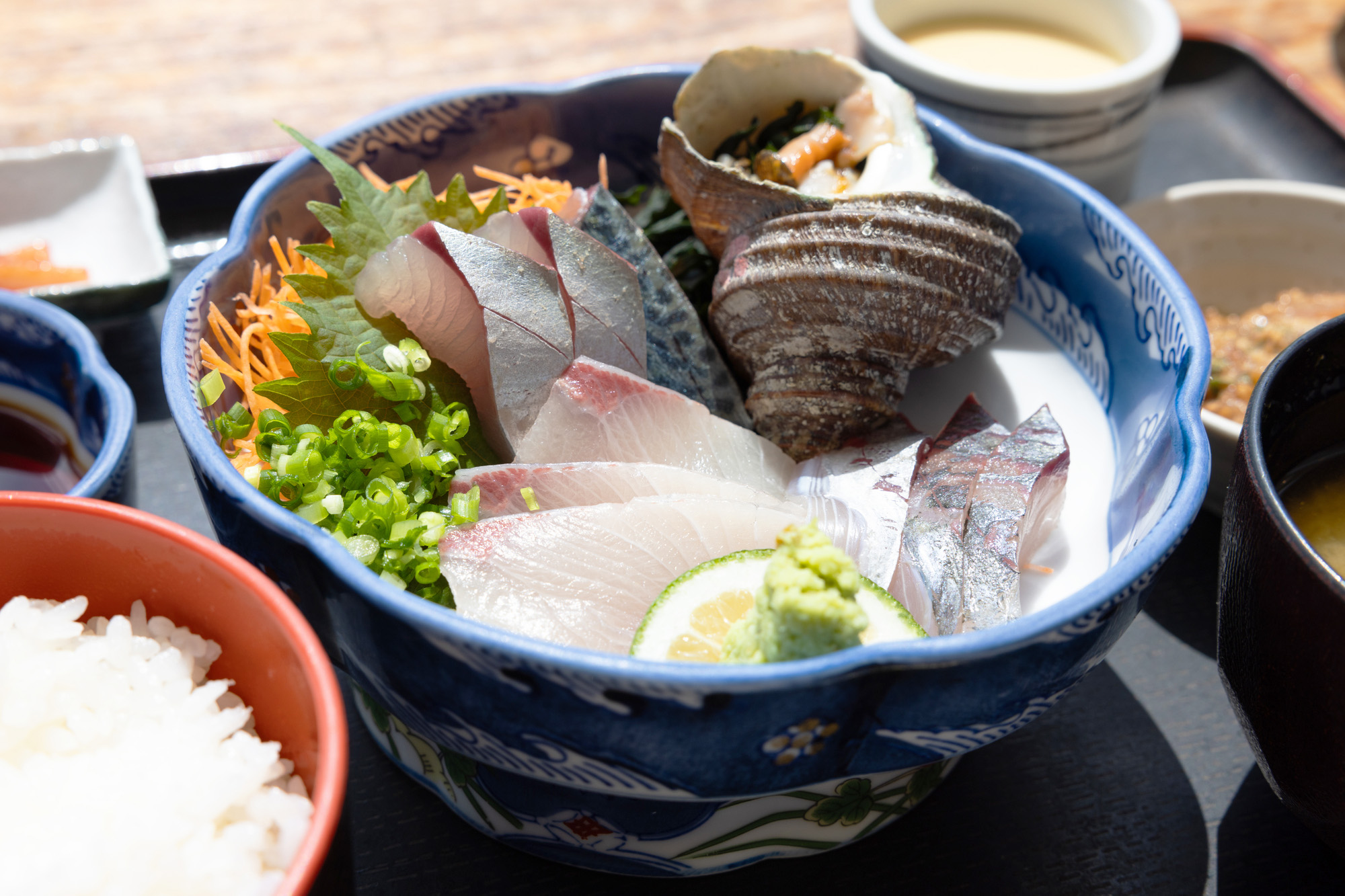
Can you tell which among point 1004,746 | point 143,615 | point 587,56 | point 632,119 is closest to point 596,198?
point 632,119

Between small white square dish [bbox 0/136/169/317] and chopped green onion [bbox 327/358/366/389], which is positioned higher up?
chopped green onion [bbox 327/358/366/389]

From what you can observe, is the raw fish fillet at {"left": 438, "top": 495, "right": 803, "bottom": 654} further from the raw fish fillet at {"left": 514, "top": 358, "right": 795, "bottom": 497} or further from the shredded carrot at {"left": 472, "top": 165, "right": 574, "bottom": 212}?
the shredded carrot at {"left": 472, "top": 165, "right": 574, "bottom": 212}

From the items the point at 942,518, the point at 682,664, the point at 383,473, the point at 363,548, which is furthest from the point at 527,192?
the point at 682,664

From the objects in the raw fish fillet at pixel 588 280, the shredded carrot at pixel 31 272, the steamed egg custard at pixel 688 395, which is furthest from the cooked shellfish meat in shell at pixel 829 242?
the shredded carrot at pixel 31 272

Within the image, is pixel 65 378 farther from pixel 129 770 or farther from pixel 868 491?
pixel 868 491

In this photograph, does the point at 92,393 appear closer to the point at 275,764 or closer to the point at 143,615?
the point at 143,615

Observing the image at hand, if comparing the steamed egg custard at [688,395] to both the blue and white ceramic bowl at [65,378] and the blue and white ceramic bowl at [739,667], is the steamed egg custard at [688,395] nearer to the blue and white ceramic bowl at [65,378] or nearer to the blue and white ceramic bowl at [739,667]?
the blue and white ceramic bowl at [739,667]

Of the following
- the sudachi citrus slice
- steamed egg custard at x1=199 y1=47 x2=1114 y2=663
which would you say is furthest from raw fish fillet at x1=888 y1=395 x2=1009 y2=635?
the sudachi citrus slice
